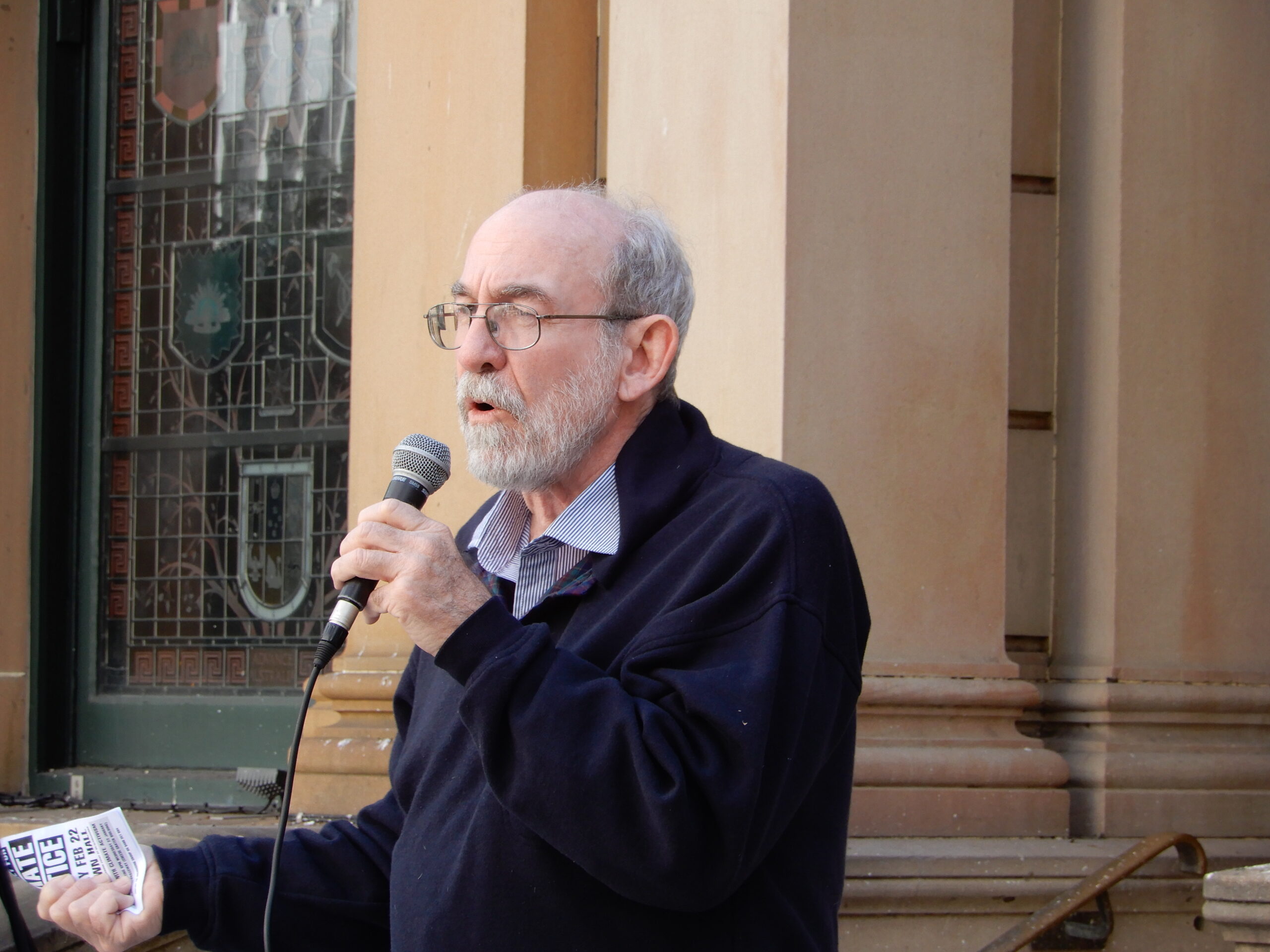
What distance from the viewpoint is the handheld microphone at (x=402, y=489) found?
170cm

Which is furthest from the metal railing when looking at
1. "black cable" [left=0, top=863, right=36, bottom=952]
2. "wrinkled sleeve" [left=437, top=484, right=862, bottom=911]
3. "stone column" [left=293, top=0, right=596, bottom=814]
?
"black cable" [left=0, top=863, right=36, bottom=952]

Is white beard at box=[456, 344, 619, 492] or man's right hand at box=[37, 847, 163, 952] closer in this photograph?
man's right hand at box=[37, 847, 163, 952]

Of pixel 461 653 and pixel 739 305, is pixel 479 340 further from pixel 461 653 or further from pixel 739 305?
pixel 739 305

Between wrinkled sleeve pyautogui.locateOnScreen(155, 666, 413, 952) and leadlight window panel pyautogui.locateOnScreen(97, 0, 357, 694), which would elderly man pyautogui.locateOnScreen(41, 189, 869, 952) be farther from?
leadlight window panel pyautogui.locateOnScreen(97, 0, 357, 694)

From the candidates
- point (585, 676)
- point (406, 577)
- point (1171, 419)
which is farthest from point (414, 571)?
point (1171, 419)

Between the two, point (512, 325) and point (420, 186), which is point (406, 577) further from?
point (420, 186)

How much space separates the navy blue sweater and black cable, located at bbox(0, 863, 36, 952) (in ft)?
0.79

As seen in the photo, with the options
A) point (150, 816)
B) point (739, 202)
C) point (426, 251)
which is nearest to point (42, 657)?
point (150, 816)

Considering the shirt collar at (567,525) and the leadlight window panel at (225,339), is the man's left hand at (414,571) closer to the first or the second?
the shirt collar at (567,525)

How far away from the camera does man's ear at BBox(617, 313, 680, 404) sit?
2.12 meters

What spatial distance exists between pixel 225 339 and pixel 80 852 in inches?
141

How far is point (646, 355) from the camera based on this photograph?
2143 millimetres

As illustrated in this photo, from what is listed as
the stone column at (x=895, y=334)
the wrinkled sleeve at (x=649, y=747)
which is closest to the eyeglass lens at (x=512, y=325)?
the wrinkled sleeve at (x=649, y=747)

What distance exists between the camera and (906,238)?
142 inches
